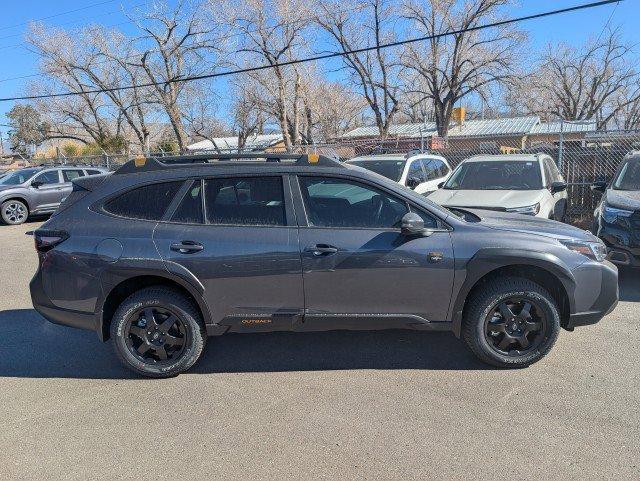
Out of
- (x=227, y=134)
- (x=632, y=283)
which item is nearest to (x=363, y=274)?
(x=632, y=283)

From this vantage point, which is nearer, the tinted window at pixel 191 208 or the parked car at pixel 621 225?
the tinted window at pixel 191 208

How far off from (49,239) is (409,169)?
756 cm

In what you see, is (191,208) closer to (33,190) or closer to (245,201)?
(245,201)

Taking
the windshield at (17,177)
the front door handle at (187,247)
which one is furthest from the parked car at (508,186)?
the windshield at (17,177)

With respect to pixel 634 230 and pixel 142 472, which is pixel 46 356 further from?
pixel 634 230

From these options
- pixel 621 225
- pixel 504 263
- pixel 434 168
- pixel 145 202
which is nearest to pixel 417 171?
pixel 434 168

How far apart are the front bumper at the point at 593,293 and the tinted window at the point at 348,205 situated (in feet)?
4.92

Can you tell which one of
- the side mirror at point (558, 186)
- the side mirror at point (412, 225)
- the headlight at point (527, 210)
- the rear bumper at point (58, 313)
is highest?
the side mirror at point (412, 225)

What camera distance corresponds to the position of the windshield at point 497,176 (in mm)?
8445

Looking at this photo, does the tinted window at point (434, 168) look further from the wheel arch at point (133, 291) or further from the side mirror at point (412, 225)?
the wheel arch at point (133, 291)

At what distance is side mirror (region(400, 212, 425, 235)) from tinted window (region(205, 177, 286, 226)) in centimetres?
94

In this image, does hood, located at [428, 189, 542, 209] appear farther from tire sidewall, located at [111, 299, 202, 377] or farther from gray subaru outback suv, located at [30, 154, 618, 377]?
tire sidewall, located at [111, 299, 202, 377]

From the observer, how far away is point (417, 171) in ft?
34.8

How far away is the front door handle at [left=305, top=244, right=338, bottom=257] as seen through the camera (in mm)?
3840
